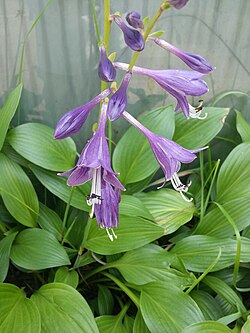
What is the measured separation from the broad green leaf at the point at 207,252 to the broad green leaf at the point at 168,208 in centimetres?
8

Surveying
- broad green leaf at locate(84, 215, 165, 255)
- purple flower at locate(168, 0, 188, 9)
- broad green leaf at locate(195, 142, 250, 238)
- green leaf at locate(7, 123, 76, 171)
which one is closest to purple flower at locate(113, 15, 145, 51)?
purple flower at locate(168, 0, 188, 9)

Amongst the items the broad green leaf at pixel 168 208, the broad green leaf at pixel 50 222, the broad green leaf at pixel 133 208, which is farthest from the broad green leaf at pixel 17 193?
the broad green leaf at pixel 168 208

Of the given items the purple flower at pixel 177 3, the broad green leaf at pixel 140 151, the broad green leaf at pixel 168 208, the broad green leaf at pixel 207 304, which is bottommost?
the broad green leaf at pixel 207 304

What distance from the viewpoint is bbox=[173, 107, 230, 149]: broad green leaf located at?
1776mm

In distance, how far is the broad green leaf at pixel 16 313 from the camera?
48.9 inches

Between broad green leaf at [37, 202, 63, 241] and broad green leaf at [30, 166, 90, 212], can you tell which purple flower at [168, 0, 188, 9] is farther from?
broad green leaf at [37, 202, 63, 241]

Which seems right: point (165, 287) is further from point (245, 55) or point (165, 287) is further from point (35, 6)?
point (35, 6)

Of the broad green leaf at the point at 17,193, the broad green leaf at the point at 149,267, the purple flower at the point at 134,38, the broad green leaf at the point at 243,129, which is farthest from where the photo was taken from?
the broad green leaf at the point at 243,129

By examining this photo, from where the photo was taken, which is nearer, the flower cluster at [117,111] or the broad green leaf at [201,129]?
the flower cluster at [117,111]

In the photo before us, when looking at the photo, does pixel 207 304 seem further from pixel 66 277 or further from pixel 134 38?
pixel 134 38

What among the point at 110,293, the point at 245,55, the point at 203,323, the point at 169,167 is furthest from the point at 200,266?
the point at 245,55

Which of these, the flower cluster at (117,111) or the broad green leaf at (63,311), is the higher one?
the flower cluster at (117,111)

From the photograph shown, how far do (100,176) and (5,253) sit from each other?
623 millimetres

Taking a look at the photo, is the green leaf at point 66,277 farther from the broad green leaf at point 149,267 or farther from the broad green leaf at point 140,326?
the broad green leaf at point 140,326
